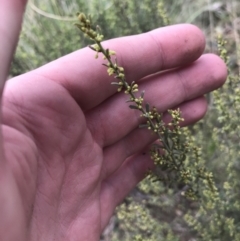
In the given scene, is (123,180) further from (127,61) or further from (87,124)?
(127,61)

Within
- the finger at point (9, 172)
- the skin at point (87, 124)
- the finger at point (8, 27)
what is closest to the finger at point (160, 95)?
the skin at point (87, 124)

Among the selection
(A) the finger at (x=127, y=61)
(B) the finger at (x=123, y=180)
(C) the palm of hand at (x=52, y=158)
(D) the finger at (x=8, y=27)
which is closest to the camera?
(D) the finger at (x=8, y=27)

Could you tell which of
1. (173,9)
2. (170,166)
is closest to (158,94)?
(170,166)

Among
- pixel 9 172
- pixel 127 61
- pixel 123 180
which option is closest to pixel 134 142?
pixel 123 180

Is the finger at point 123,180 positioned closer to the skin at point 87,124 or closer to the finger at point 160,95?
the skin at point 87,124

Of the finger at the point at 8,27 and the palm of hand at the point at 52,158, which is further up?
the finger at the point at 8,27

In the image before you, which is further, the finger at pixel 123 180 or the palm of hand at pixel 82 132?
the finger at pixel 123 180

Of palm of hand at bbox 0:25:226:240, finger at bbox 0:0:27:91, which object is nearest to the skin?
palm of hand at bbox 0:25:226:240
